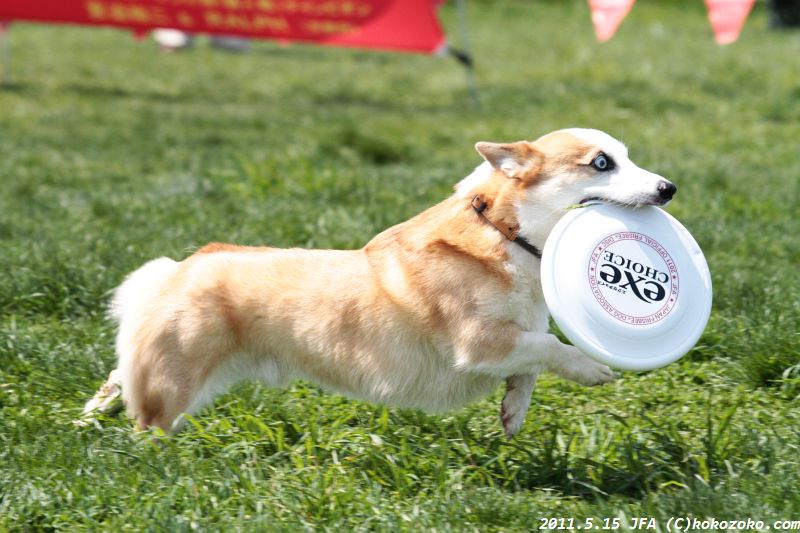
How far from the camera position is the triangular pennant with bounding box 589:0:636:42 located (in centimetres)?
861

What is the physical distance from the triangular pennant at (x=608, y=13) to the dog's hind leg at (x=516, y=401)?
533 cm

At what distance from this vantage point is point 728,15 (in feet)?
27.4

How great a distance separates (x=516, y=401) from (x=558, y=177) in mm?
869

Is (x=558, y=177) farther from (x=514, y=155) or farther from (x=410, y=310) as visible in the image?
(x=410, y=310)

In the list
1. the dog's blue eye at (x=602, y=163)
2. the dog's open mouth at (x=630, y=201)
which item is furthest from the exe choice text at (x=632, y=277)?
the dog's blue eye at (x=602, y=163)

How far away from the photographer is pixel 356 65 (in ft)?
52.1

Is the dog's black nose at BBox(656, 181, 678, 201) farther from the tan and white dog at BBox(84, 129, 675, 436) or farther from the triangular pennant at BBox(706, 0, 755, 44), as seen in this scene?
the triangular pennant at BBox(706, 0, 755, 44)

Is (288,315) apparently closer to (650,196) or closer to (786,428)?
(650,196)

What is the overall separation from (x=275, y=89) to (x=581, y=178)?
34.1 feet

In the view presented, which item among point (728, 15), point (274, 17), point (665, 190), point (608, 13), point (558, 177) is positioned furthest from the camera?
point (274, 17)

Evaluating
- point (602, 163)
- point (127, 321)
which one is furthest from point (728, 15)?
point (127, 321)

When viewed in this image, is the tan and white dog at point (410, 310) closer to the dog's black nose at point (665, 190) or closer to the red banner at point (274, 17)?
the dog's black nose at point (665, 190)

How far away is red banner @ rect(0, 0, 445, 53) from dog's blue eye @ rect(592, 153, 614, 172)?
8102mm

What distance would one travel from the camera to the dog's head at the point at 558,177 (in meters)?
3.73
